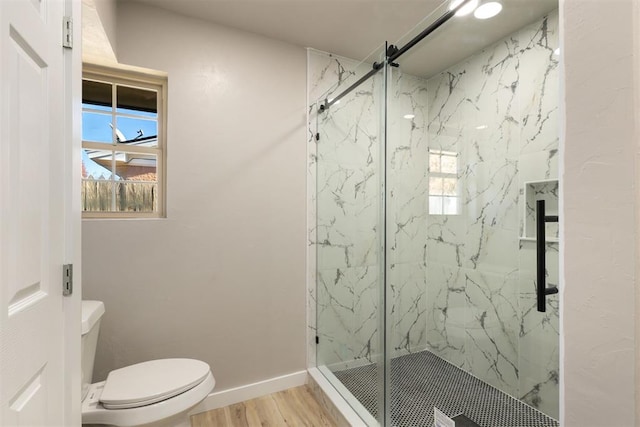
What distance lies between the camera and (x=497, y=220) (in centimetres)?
200

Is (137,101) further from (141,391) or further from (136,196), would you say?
(141,391)

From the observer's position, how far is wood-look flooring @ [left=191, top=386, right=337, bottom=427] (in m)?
1.80

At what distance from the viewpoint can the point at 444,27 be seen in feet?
5.21

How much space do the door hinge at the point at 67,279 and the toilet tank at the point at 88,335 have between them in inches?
20.6

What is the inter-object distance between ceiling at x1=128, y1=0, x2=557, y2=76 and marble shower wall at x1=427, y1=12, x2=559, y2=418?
12cm

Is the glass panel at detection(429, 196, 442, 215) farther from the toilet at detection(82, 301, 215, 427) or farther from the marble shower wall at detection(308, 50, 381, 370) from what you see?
the toilet at detection(82, 301, 215, 427)

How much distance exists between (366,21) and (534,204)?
5.10ft

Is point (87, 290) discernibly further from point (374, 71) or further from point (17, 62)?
point (374, 71)

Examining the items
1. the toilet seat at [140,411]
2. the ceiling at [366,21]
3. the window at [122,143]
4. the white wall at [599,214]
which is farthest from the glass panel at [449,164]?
the toilet seat at [140,411]

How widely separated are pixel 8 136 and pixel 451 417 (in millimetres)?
2207

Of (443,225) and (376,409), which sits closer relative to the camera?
(376,409)

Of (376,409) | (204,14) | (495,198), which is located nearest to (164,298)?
(376,409)

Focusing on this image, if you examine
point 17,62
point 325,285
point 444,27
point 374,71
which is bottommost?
point 325,285

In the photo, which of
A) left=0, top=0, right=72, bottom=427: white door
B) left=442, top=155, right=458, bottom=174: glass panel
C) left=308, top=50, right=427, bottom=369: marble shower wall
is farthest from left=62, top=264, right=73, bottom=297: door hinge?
left=442, top=155, right=458, bottom=174: glass panel
